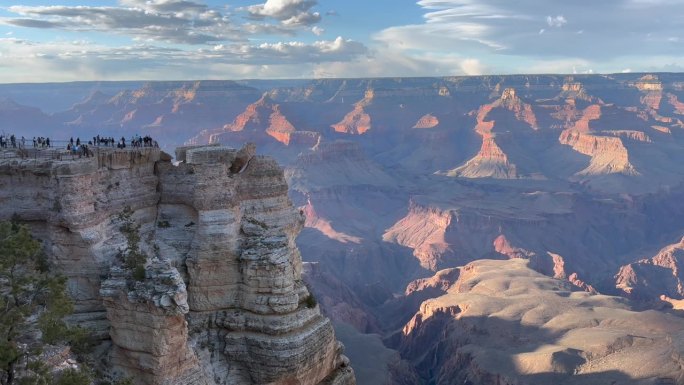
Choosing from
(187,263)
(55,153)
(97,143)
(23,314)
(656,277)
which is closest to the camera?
(23,314)

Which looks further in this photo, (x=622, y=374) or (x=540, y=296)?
(x=540, y=296)

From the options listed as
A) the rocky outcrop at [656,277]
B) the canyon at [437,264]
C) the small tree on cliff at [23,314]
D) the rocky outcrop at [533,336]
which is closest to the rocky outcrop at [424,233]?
the canyon at [437,264]

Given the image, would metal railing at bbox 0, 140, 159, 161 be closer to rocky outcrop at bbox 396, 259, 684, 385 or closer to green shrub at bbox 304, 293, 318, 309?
green shrub at bbox 304, 293, 318, 309

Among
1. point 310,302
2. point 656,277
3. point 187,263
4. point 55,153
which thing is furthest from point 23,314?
point 656,277

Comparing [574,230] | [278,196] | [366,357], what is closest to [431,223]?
[574,230]

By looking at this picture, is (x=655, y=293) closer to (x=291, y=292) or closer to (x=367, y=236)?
(x=367, y=236)

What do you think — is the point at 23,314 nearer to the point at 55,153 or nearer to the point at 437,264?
the point at 55,153

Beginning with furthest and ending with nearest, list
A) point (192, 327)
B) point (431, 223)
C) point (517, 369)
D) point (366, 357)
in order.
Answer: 1. point (431, 223)
2. point (366, 357)
3. point (517, 369)
4. point (192, 327)

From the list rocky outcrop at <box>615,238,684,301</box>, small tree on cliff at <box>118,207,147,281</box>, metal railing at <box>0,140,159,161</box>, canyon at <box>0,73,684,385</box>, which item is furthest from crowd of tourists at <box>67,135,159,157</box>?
rocky outcrop at <box>615,238,684,301</box>
